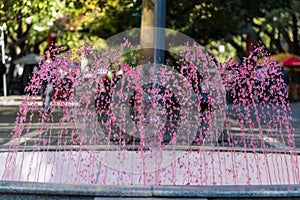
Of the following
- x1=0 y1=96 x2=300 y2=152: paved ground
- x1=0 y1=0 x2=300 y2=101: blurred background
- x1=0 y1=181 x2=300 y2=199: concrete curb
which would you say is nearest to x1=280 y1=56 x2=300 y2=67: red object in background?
x1=0 y1=0 x2=300 y2=101: blurred background

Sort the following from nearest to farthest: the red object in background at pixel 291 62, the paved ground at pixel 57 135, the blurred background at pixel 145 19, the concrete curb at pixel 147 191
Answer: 1. the concrete curb at pixel 147 191
2. the paved ground at pixel 57 135
3. the blurred background at pixel 145 19
4. the red object in background at pixel 291 62

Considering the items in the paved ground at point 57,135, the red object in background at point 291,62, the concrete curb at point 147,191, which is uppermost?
the red object in background at point 291,62

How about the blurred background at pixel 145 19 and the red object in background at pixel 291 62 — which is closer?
the blurred background at pixel 145 19

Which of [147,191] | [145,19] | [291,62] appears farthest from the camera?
[291,62]

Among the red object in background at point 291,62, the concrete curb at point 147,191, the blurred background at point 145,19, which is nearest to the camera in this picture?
the concrete curb at point 147,191

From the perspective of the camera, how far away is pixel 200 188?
162 inches

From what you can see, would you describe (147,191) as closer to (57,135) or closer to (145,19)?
(57,135)

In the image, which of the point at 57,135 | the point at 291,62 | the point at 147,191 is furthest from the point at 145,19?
the point at 291,62

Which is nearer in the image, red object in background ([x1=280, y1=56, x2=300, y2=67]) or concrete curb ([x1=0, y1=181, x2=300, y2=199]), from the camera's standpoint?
concrete curb ([x1=0, y1=181, x2=300, y2=199])

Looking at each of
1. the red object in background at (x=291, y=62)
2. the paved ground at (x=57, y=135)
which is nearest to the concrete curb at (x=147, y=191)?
the paved ground at (x=57, y=135)

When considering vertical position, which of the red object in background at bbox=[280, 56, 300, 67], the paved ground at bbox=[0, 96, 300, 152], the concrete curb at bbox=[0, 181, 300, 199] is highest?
the red object in background at bbox=[280, 56, 300, 67]

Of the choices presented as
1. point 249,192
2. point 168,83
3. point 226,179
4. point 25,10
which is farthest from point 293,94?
point 249,192

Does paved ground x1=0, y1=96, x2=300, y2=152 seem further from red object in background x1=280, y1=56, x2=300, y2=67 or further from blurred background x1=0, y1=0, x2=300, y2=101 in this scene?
red object in background x1=280, y1=56, x2=300, y2=67

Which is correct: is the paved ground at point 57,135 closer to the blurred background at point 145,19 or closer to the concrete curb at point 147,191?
the blurred background at point 145,19
